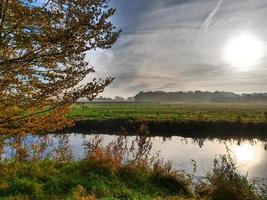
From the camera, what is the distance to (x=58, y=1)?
301 inches

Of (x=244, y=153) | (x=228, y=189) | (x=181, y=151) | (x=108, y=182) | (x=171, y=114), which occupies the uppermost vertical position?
(x=171, y=114)

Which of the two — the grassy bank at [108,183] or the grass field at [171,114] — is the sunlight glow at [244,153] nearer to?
the grass field at [171,114]

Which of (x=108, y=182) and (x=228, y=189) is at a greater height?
(x=108, y=182)

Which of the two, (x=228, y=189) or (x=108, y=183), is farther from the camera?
(x=108, y=183)

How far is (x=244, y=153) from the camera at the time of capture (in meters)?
25.0

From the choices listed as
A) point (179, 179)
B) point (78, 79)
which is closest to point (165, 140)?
point (179, 179)

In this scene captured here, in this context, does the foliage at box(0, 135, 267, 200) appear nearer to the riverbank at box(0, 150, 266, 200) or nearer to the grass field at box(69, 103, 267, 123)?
the riverbank at box(0, 150, 266, 200)

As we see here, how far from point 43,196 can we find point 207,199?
431 cm

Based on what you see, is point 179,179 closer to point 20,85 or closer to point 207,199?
point 207,199

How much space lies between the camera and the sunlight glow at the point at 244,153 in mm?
22087

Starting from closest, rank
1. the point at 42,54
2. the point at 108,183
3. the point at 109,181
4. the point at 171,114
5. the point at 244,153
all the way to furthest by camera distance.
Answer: the point at 42,54 → the point at 108,183 → the point at 109,181 → the point at 244,153 → the point at 171,114

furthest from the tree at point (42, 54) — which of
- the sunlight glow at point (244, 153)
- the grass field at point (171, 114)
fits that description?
the sunlight glow at point (244, 153)

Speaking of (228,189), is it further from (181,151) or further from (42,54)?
(181,151)

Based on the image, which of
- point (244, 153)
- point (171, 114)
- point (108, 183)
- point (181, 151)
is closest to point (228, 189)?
point (108, 183)
